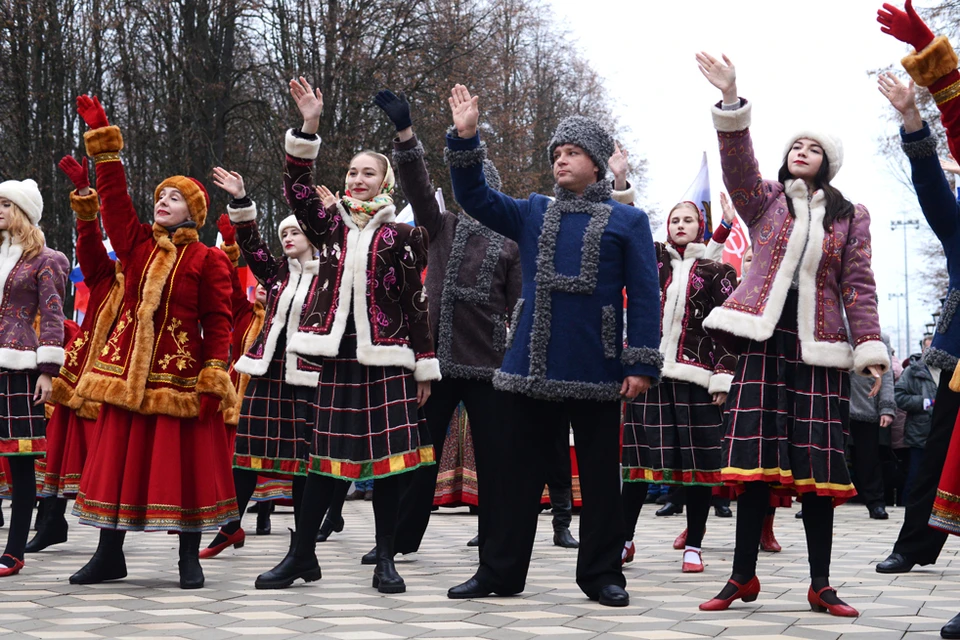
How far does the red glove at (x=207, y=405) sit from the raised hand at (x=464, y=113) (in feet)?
6.12

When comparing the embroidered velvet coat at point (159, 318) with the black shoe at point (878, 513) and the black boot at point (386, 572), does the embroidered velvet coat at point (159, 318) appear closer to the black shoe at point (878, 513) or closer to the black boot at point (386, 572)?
the black boot at point (386, 572)

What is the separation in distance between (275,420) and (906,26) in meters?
5.07

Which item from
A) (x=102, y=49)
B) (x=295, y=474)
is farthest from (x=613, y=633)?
(x=102, y=49)

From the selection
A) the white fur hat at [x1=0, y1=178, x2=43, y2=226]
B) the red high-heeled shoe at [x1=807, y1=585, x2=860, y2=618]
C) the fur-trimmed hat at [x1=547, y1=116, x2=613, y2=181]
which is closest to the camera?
the red high-heeled shoe at [x1=807, y1=585, x2=860, y2=618]

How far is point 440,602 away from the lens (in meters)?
5.72

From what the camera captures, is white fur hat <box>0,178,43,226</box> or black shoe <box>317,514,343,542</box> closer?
white fur hat <box>0,178,43,226</box>

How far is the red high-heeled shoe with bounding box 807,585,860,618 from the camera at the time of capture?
5.39m

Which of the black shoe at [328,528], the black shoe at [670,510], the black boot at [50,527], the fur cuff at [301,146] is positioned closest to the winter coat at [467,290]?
the fur cuff at [301,146]

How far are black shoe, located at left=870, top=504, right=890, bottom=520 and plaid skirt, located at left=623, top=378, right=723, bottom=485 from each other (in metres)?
5.57

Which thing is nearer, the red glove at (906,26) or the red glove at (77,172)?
the red glove at (906,26)

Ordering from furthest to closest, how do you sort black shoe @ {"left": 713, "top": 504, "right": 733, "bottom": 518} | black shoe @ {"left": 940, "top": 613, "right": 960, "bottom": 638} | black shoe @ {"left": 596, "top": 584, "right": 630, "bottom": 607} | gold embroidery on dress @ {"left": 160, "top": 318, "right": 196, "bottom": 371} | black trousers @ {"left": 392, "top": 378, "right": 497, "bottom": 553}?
1. black shoe @ {"left": 713, "top": 504, "right": 733, "bottom": 518}
2. black trousers @ {"left": 392, "top": 378, "right": 497, "bottom": 553}
3. gold embroidery on dress @ {"left": 160, "top": 318, "right": 196, "bottom": 371}
4. black shoe @ {"left": 596, "top": 584, "right": 630, "bottom": 607}
5. black shoe @ {"left": 940, "top": 613, "right": 960, "bottom": 638}

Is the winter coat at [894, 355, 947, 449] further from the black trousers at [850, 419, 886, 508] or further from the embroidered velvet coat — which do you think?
the embroidered velvet coat

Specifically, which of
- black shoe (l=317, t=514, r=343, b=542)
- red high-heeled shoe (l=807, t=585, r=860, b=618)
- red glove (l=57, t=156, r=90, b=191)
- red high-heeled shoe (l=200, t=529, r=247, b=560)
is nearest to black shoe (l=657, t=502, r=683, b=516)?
black shoe (l=317, t=514, r=343, b=542)

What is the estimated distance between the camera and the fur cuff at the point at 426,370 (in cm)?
642
